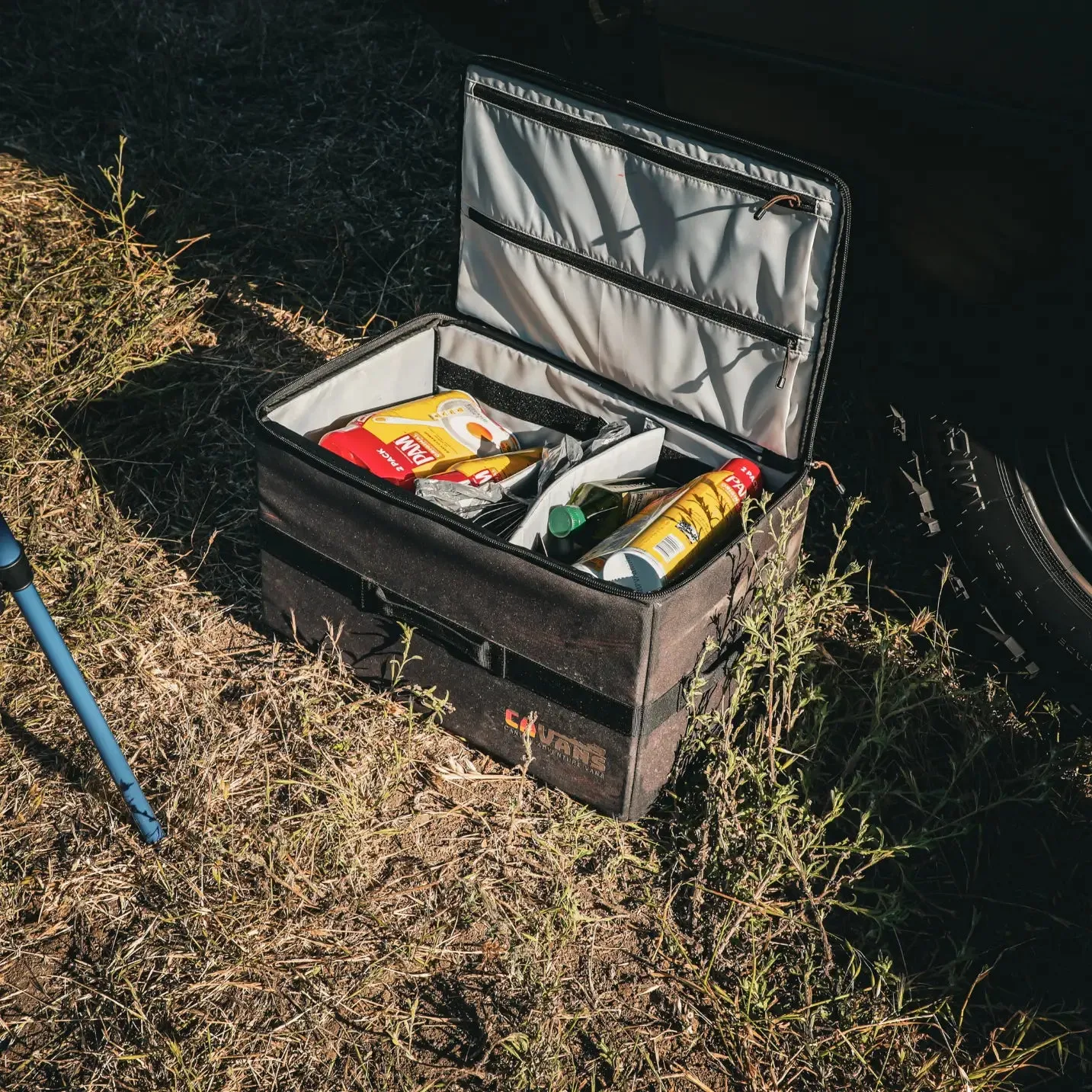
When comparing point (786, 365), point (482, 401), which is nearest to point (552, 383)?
point (482, 401)

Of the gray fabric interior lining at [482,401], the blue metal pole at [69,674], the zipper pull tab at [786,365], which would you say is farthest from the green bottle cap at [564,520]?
the blue metal pole at [69,674]

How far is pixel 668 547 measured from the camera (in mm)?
2014

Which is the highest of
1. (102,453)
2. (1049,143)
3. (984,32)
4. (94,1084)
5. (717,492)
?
(984,32)

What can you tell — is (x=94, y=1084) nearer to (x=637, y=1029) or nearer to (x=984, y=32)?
(x=637, y=1029)

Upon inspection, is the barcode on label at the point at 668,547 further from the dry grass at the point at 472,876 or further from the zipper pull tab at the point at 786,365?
the zipper pull tab at the point at 786,365

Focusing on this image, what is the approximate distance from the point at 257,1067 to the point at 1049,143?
1.88m

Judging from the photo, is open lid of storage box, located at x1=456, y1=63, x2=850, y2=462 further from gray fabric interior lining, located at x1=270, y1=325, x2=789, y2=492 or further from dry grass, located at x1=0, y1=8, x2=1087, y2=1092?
dry grass, located at x1=0, y1=8, x2=1087, y2=1092

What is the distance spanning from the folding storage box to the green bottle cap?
8cm

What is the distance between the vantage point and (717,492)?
6.99ft

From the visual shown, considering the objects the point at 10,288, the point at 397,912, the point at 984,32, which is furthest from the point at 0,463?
the point at 984,32

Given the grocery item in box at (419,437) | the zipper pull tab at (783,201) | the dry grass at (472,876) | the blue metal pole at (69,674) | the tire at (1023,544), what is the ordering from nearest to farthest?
the blue metal pole at (69,674)
the dry grass at (472,876)
the zipper pull tab at (783,201)
the tire at (1023,544)
the grocery item in box at (419,437)

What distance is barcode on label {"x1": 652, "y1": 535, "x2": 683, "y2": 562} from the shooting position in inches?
78.8

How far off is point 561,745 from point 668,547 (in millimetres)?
394

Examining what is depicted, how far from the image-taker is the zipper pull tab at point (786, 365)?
206 cm
